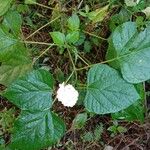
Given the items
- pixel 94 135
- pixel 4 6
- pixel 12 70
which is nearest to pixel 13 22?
pixel 4 6

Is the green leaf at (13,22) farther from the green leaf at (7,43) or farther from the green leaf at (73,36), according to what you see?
the green leaf at (73,36)

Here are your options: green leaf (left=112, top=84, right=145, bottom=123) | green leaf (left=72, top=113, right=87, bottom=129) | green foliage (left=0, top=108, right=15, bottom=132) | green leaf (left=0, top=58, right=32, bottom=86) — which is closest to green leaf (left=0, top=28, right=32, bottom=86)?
green leaf (left=0, top=58, right=32, bottom=86)

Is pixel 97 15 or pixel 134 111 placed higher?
pixel 97 15

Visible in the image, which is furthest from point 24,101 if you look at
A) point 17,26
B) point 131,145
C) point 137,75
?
point 131,145

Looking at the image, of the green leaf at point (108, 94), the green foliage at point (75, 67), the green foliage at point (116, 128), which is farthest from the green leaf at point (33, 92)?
the green foliage at point (116, 128)

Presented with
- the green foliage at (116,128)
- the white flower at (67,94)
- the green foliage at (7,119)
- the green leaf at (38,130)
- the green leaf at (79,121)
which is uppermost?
the white flower at (67,94)

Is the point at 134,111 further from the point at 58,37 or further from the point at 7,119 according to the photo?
the point at 7,119
